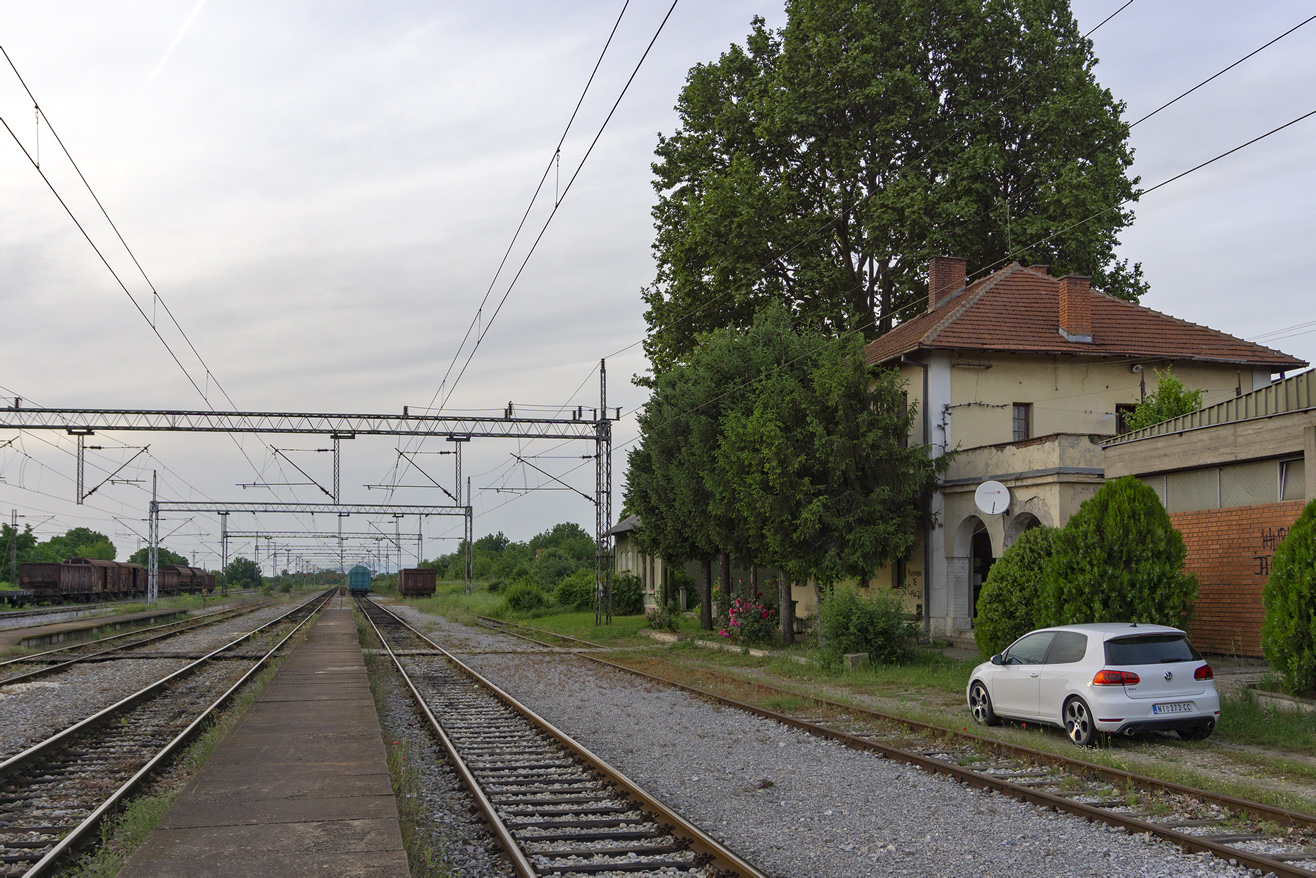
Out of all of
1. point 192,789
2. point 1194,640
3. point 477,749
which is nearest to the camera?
point 192,789

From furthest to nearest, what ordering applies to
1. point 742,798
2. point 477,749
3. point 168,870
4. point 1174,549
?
point 1174,549
point 477,749
point 742,798
point 168,870

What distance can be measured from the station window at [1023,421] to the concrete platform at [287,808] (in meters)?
19.1

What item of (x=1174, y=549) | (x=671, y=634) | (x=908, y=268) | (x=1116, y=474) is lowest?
(x=671, y=634)

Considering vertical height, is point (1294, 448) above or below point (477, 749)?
above

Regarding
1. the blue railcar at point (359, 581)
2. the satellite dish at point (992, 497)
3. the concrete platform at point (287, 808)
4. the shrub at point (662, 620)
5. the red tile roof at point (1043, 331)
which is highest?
the red tile roof at point (1043, 331)

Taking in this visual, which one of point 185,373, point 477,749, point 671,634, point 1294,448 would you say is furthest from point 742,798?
point 185,373

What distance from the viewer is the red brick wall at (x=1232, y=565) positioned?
694 inches

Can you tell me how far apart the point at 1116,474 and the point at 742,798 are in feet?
46.8

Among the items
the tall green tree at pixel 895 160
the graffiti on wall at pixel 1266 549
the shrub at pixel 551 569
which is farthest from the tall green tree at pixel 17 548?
the graffiti on wall at pixel 1266 549

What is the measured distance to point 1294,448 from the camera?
1684cm

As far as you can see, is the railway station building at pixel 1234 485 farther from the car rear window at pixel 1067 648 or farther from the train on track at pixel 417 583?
the train on track at pixel 417 583

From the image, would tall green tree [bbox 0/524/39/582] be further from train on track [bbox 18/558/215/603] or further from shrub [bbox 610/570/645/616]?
shrub [bbox 610/570/645/616]

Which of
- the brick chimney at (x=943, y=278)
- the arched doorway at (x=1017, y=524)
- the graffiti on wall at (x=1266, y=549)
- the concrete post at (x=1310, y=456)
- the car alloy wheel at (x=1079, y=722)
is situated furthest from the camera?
the brick chimney at (x=943, y=278)

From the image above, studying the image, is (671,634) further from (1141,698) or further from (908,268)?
(1141,698)
